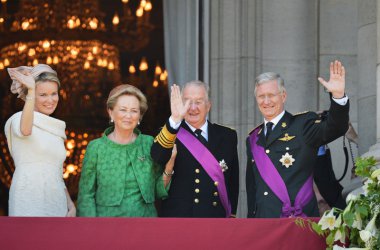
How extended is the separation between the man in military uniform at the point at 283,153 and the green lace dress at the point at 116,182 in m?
0.72

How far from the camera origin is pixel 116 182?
8.53 metres

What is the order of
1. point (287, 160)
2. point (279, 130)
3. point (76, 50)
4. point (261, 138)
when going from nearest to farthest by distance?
point (287, 160)
point (279, 130)
point (261, 138)
point (76, 50)

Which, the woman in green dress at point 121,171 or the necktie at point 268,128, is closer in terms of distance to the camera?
the woman in green dress at point 121,171

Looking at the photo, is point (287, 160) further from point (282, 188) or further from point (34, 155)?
point (34, 155)

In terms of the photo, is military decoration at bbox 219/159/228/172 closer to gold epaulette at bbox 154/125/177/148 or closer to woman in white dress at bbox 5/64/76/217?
gold epaulette at bbox 154/125/177/148

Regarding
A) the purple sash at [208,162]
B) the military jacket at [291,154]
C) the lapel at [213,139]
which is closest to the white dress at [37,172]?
the purple sash at [208,162]

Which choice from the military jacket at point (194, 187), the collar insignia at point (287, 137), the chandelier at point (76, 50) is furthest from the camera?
the chandelier at point (76, 50)

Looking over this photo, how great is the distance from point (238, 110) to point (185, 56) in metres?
0.82

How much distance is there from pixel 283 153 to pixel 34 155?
1.64 metres

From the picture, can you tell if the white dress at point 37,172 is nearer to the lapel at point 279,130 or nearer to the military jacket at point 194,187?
the military jacket at point 194,187

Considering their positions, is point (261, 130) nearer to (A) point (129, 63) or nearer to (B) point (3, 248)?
(B) point (3, 248)

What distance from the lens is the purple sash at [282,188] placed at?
8.38m

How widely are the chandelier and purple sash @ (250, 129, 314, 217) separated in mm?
5885

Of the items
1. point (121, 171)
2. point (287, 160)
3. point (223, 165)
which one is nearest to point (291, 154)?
point (287, 160)
